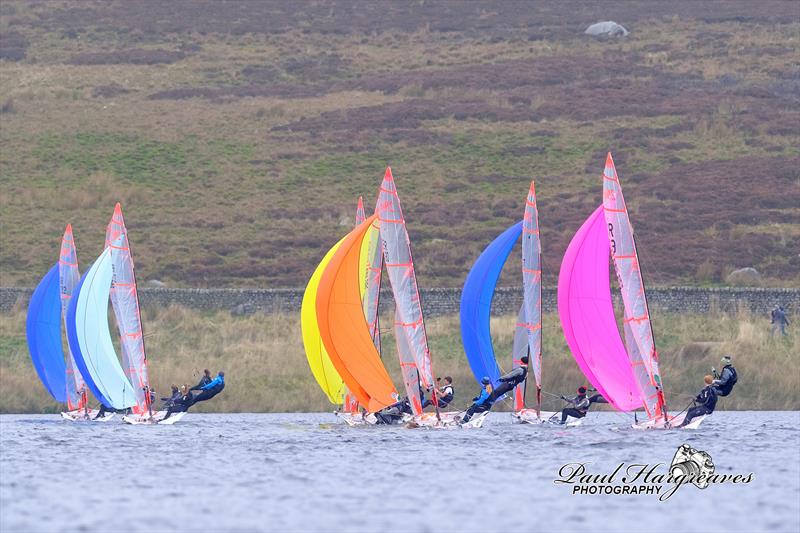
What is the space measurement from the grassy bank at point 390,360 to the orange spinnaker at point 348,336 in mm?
6527

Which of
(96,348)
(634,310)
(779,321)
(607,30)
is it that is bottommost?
(779,321)

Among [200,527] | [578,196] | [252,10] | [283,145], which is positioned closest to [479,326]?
[200,527]

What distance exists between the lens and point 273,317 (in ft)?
157

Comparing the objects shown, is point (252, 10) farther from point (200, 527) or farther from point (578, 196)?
point (200, 527)

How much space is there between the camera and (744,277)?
5216 cm

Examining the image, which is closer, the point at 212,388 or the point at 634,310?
the point at 634,310

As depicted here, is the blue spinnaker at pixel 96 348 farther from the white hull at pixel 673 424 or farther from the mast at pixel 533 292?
the white hull at pixel 673 424

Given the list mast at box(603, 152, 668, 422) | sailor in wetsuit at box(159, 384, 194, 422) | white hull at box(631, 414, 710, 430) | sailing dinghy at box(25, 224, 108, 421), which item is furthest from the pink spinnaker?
sailing dinghy at box(25, 224, 108, 421)

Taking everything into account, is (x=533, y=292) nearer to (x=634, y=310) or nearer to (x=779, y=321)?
(x=634, y=310)

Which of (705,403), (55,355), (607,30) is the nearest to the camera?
(705,403)

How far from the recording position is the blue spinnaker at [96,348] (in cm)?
3647

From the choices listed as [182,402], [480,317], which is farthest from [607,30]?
[182,402]

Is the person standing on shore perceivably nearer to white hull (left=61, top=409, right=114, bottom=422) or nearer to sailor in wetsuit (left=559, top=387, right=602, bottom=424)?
sailor in wetsuit (left=559, top=387, right=602, bottom=424)

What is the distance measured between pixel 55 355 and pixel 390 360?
9.40 metres
